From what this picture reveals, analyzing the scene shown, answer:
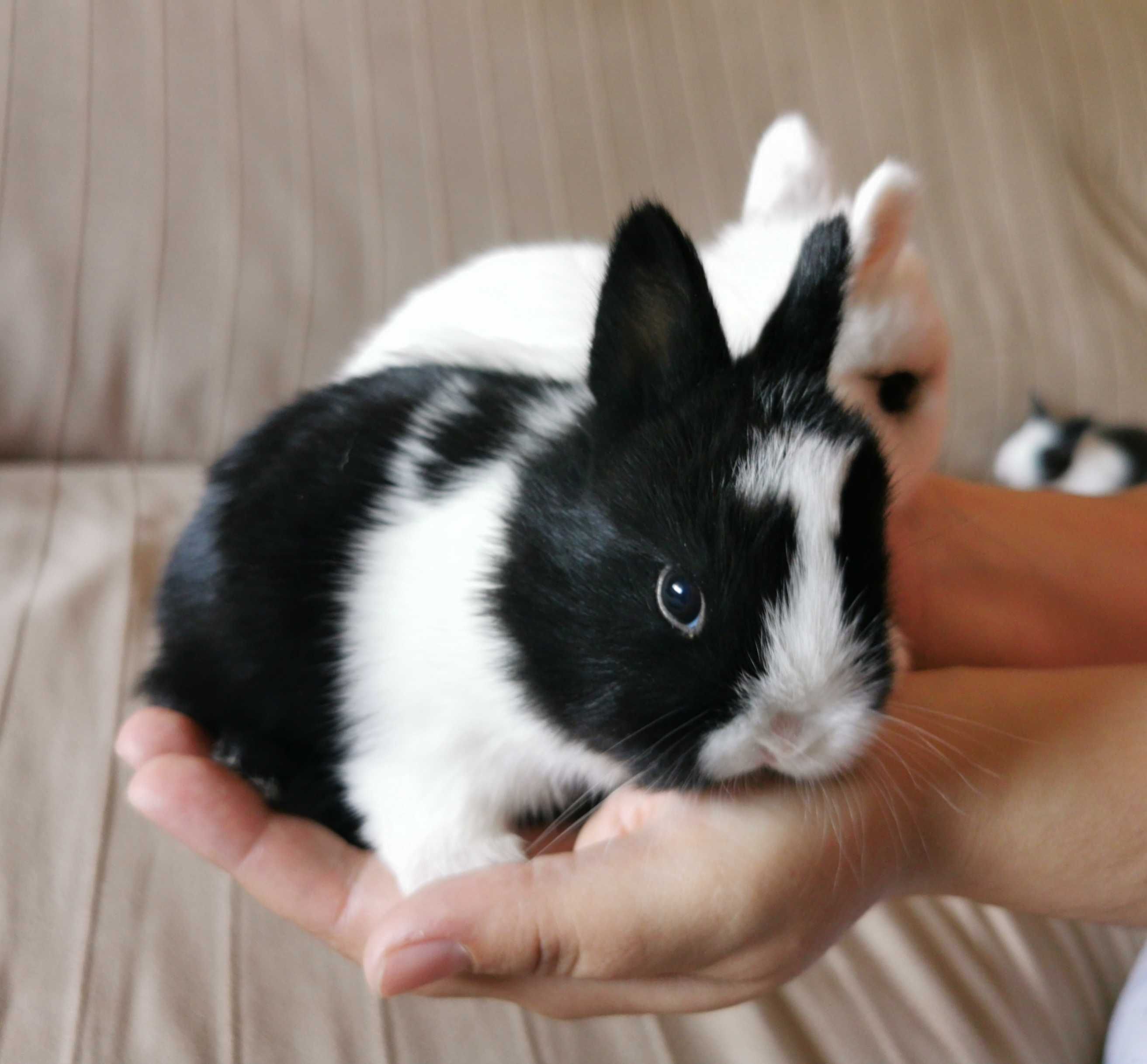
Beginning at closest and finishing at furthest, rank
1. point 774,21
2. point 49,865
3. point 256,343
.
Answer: point 49,865 → point 256,343 → point 774,21

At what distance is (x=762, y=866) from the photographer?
0.75 m

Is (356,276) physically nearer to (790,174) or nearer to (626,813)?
(790,174)

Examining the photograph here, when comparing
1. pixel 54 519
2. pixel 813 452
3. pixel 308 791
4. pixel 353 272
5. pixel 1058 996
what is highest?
pixel 353 272

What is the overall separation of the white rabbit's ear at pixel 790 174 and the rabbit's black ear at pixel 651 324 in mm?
835

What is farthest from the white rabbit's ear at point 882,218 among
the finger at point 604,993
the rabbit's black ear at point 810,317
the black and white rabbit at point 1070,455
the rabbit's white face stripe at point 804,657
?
the black and white rabbit at point 1070,455

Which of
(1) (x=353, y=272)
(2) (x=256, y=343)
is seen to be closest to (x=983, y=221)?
(1) (x=353, y=272)

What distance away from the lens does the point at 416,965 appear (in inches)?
27.8

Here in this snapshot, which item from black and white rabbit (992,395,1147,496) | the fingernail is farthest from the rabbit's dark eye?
black and white rabbit (992,395,1147,496)

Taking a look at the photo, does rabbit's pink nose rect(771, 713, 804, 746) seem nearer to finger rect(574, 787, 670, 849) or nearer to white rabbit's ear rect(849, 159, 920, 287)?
finger rect(574, 787, 670, 849)

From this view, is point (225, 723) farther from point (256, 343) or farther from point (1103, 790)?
point (256, 343)

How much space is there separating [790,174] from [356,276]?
81cm

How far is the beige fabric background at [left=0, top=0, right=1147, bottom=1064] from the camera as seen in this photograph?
1.01 meters

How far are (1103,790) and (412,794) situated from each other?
0.58 m

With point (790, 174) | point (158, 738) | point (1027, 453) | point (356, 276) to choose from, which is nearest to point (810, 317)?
point (158, 738)
